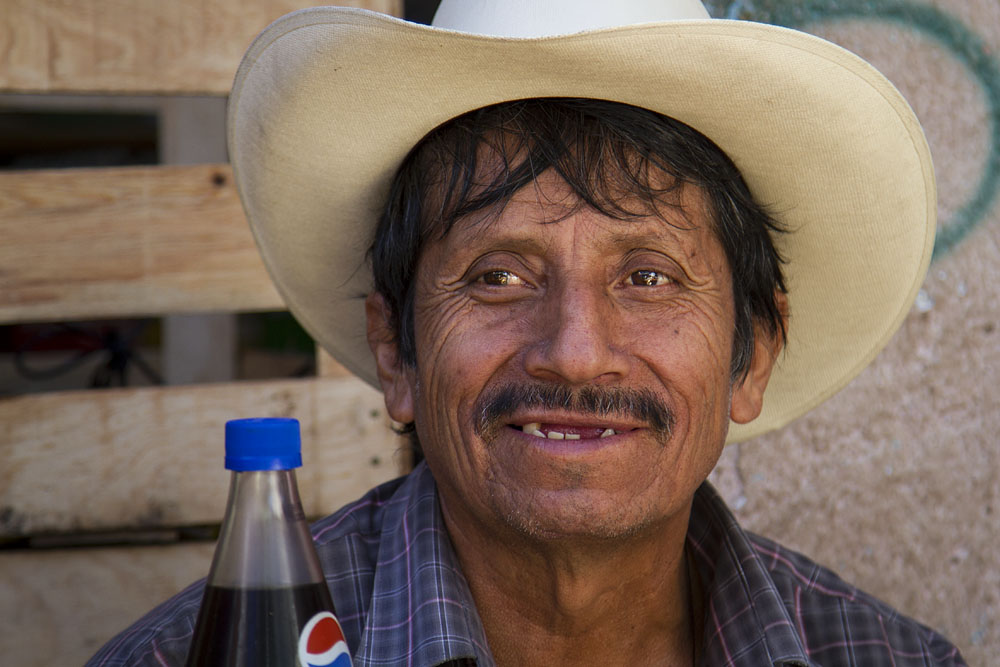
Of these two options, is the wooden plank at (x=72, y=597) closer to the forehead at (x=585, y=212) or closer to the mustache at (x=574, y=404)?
the mustache at (x=574, y=404)

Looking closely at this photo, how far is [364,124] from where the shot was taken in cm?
180

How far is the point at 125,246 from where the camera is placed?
2371 millimetres

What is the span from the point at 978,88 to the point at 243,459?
2299 millimetres

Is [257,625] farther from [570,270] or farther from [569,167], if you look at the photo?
[569,167]

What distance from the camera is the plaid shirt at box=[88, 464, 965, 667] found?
176cm

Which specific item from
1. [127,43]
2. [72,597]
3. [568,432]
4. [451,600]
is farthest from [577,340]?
[72,597]

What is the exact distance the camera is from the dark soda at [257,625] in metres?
1.10

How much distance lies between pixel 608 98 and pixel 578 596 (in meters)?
0.89

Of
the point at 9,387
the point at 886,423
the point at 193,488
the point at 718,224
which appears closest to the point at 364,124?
the point at 718,224

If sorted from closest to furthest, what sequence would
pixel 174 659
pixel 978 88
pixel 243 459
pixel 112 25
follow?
pixel 243 459, pixel 174 659, pixel 112 25, pixel 978 88

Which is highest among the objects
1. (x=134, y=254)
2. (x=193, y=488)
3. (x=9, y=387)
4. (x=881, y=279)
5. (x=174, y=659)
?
(x=881, y=279)

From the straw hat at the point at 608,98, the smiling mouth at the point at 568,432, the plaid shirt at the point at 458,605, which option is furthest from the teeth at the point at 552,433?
the straw hat at the point at 608,98

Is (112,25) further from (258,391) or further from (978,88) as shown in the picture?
(978,88)

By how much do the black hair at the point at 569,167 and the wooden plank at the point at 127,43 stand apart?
728mm
